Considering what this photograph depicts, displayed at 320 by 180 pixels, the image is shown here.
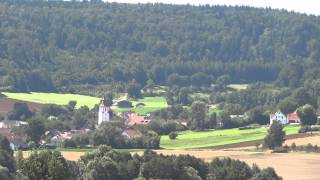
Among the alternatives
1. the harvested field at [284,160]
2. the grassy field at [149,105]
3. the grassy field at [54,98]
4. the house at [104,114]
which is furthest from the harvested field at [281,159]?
the grassy field at [54,98]

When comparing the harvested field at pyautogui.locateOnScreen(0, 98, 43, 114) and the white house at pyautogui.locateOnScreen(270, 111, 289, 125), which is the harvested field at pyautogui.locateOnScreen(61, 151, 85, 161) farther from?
the harvested field at pyautogui.locateOnScreen(0, 98, 43, 114)

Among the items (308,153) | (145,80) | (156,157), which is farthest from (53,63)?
(156,157)

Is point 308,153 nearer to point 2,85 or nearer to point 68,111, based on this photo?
point 68,111

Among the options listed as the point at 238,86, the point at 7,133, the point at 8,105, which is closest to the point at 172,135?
the point at 7,133

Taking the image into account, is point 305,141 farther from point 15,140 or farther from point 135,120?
point 135,120

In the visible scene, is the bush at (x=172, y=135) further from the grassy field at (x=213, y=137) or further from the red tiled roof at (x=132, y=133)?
the red tiled roof at (x=132, y=133)


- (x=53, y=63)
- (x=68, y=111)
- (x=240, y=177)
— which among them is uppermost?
(x=53, y=63)
